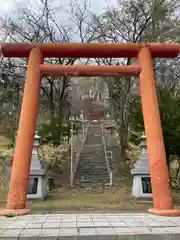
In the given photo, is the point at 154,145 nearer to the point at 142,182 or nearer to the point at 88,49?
the point at 88,49

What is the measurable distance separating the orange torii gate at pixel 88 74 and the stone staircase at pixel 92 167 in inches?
346

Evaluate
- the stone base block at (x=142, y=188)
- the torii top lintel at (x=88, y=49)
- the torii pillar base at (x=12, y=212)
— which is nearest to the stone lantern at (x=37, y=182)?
the stone base block at (x=142, y=188)

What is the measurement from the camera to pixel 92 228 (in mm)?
6289

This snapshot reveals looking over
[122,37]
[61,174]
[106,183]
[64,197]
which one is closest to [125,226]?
[64,197]

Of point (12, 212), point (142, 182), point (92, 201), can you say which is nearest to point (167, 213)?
point (12, 212)

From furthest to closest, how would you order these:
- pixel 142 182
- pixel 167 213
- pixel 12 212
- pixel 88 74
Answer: pixel 142 182, pixel 88 74, pixel 12 212, pixel 167 213

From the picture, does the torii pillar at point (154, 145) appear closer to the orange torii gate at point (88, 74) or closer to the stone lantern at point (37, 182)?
the orange torii gate at point (88, 74)

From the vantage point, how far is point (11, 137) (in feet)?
71.6

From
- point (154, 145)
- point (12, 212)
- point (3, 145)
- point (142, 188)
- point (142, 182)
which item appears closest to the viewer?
point (12, 212)

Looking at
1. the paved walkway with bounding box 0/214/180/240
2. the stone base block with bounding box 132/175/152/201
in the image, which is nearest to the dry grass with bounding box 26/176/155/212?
the stone base block with bounding box 132/175/152/201

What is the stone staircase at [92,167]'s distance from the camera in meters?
17.9

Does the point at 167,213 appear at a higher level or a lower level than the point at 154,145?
lower

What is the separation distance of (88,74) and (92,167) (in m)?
11.0

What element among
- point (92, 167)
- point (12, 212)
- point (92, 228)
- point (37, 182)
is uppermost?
point (92, 167)
